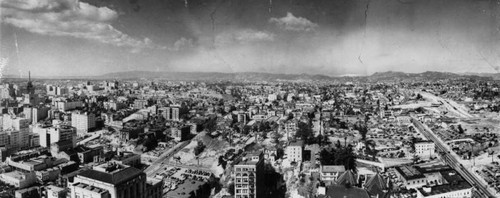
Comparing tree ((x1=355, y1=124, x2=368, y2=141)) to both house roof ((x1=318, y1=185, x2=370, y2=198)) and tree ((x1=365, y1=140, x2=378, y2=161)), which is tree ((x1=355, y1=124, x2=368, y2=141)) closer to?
tree ((x1=365, y1=140, x2=378, y2=161))

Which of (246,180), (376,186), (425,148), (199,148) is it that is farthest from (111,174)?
(425,148)

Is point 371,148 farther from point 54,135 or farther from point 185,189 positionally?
point 54,135

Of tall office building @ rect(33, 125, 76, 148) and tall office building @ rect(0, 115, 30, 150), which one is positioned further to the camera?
tall office building @ rect(33, 125, 76, 148)

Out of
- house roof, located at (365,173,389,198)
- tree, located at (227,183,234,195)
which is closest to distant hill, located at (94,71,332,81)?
tree, located at (227,183,234,195)

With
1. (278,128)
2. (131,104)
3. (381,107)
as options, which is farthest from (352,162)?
(131,104)

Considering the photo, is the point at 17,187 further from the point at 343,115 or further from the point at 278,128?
the point at 343,115

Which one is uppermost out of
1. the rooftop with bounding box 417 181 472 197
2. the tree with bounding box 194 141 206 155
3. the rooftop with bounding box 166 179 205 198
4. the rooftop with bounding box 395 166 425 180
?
the rooftop with bounding box 395 166 425 180

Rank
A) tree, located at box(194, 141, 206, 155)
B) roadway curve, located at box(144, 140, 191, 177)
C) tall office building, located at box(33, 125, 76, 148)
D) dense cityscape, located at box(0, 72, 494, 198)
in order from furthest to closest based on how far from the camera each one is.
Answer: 1. tall office building, located at box(33, 125, 76, 148)
2. tree, located at box(194, 141, 206, 155)
3. roadway curve, located at box(144, 140, 191, 177)
4. dense cityscape, located at box(0, 72, 494, 198)

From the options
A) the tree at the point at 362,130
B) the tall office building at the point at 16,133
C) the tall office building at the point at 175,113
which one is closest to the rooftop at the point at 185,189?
the tree at the point at 362,130
